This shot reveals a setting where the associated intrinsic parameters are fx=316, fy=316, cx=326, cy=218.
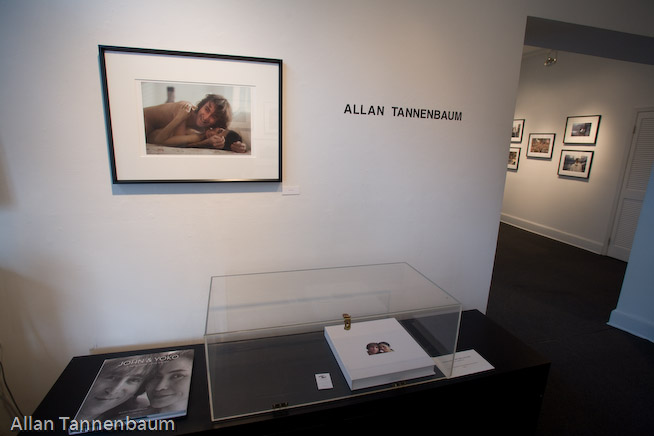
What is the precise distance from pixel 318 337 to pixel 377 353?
0.32 meters

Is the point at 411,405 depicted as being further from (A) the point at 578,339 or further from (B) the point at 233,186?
(A) the point at 578,339

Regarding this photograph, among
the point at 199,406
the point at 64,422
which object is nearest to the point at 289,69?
the point at 199,406

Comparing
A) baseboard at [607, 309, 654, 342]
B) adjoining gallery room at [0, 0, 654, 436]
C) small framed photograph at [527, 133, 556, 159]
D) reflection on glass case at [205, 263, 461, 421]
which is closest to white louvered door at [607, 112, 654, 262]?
small framed photograph at [527, 133, 556, 159]

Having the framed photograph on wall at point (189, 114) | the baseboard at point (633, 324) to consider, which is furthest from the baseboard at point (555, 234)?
the framed photograph on wall at point (189, 114)

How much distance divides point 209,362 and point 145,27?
1.50 meters

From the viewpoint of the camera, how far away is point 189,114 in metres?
1.52

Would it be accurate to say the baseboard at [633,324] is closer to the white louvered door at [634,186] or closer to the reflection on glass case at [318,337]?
the white louvered door at [634,186]

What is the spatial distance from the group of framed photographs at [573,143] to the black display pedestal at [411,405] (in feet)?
14.4

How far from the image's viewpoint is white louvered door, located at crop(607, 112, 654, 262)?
15.1 feet

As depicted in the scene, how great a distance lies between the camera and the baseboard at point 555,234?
5.39 m

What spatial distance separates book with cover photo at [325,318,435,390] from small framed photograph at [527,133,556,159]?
20.7 feet

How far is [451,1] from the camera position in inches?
72.4

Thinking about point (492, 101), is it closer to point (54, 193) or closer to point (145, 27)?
point (145, 27)

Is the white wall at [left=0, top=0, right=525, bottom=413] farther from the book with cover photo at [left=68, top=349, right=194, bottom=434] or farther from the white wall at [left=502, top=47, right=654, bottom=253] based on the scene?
the white wall at [left=502, top=47, right=654, bottom=253]
